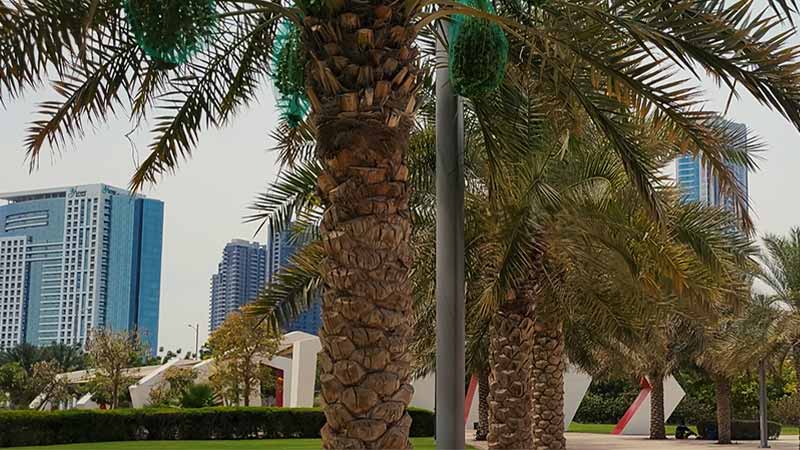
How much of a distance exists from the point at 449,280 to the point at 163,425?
1004 inches

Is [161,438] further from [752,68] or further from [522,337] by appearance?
[752,68]

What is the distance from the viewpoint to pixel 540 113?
962 cm

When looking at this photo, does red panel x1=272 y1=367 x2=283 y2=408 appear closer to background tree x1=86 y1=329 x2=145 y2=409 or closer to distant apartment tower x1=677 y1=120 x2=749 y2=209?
background tree x1=86 y1=329 x2=145 y2=409

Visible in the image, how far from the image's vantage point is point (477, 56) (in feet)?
20.1

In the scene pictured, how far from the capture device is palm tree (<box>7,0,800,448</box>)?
5.96 metres

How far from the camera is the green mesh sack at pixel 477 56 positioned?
614 centimetres

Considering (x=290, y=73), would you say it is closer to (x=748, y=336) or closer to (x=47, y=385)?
(x=748, y=336)

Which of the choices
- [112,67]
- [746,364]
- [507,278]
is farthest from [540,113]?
[746,364]

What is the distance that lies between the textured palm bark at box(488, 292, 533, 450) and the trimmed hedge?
16.2m

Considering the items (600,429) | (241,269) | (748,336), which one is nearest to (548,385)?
(748,336)

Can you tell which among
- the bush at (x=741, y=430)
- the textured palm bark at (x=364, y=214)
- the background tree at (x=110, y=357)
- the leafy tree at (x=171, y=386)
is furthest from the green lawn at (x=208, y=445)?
the textured palm bark at (x=364, y=214)

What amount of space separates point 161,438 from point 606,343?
1517 centimetres

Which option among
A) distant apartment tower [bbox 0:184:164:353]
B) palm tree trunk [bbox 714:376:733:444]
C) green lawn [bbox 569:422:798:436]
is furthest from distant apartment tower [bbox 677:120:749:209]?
distant apartment tower [bbox 0:184:164:353]

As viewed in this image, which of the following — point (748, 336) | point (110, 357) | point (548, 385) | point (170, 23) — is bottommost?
point (548, 385)
